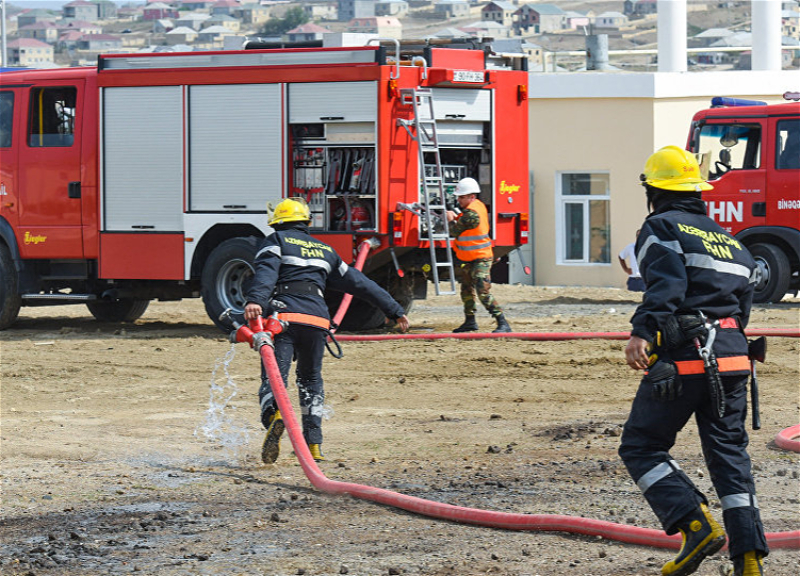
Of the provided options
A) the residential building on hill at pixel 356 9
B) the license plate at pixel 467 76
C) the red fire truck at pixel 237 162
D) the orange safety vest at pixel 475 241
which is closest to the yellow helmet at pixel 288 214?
Result: the red fire truck at pixel 237 162

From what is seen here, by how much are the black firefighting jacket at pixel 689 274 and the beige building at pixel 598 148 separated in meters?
17.6

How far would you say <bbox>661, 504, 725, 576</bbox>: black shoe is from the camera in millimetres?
5574

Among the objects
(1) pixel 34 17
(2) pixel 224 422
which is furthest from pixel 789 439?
(1) pixel 34 17

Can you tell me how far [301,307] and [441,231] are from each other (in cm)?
572

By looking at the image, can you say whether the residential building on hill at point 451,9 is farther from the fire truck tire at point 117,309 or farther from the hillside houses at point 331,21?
the fire truck tire at point 117,309

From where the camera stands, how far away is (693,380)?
570 centimetres

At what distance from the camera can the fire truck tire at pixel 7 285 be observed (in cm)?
1529

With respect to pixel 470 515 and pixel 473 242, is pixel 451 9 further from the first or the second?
pixel 470 515

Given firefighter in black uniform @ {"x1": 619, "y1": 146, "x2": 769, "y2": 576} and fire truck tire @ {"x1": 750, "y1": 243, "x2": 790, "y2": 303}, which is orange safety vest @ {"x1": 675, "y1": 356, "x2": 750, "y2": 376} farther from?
fire truck tire @ {"x1": 750, "y1": 243, "x2": 790, "y2": 303}

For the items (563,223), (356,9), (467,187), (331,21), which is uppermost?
(356,9)

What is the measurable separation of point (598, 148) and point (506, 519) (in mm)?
17893

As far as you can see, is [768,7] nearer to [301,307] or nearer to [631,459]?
[301,307]

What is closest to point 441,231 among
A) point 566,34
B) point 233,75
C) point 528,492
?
point 233,75

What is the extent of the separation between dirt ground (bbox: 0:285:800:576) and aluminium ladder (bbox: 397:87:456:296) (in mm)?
1019
